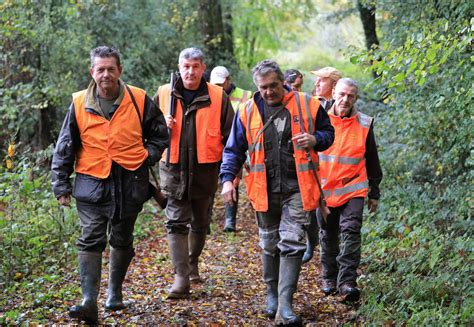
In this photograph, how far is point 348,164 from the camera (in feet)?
21.6

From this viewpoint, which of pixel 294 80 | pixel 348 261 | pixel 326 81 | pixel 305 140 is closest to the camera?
pixel 305 140

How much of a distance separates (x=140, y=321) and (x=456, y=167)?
5190 mm

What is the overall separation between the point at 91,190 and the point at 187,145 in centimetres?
133

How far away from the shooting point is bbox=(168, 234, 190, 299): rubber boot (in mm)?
6551

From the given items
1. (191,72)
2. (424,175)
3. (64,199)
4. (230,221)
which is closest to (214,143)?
(191,72)

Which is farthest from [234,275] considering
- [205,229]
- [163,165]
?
[163,165]

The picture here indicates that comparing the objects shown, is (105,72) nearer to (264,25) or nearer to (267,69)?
(267,69)

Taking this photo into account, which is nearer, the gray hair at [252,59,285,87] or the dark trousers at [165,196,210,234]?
the gray hair at [252,59,285,87]

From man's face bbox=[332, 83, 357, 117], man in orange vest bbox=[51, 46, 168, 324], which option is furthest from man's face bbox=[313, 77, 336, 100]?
man in orange vest bbox=[51, 46, 168, 324]

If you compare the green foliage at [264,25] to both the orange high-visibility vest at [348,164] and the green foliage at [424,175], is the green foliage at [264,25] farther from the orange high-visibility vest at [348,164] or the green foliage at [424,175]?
the orange high-visibility vest at [348,164]

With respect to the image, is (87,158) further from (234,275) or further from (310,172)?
(234,275)

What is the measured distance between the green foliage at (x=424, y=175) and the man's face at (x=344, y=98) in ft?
1.32

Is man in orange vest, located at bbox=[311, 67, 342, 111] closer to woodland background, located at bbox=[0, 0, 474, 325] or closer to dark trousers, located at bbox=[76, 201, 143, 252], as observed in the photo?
woodland background, located at bbox=[0, 0, 474, 325]

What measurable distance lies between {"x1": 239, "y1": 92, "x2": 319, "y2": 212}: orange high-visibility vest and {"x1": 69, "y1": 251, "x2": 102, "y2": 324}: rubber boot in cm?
150
